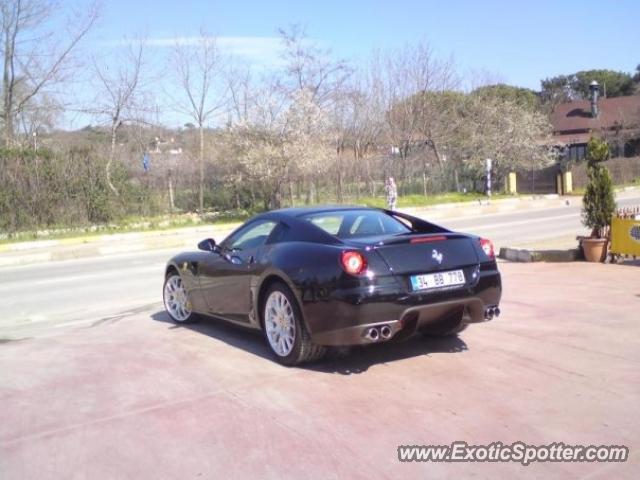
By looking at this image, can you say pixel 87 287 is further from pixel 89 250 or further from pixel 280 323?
pixel 89 250

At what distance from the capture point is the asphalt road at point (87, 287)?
29.7 feet

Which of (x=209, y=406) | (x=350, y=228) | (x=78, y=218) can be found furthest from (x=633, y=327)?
(x=78, y=218)

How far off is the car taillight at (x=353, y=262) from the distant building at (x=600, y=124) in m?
53.4

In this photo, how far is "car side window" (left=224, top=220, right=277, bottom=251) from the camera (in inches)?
250

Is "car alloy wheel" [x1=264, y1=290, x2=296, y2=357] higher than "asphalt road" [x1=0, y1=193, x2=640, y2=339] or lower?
higher

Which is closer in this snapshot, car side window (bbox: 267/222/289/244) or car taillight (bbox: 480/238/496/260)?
car taillight (bbox: 480/238/496/260)

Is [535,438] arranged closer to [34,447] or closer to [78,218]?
[34,447]

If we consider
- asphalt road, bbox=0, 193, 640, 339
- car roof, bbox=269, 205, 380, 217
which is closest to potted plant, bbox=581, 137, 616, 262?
asphalt road, bbox=0, 193, 640, 339

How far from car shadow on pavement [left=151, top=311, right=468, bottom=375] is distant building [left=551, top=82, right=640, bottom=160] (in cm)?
5222

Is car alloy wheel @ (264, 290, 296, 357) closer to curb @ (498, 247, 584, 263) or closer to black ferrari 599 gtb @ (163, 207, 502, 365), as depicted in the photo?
black ferrari 599 gtb @ (163, 207, 502, 365)

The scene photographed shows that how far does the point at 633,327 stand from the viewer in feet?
21.1

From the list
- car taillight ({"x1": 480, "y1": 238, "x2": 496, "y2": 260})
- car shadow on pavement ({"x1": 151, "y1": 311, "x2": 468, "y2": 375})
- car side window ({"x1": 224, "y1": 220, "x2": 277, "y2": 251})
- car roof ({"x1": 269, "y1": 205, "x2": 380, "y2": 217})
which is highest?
car roof ({"x1": 269, "y1": 205, "x2": 380, "y2": 217})

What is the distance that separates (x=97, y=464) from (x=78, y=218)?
21.7 m

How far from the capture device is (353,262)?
514cm
